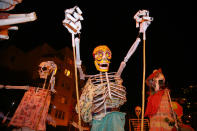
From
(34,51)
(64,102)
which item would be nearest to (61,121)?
(64,102)

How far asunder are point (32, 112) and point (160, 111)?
4.53 meters

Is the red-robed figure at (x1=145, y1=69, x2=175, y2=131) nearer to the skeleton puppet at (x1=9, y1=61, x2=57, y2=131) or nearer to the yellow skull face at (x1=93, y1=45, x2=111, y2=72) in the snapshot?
the yellow skull face at (x1=93, y1=45, x2=111, y2=72)

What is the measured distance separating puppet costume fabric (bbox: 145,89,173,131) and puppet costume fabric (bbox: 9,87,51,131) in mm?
3635

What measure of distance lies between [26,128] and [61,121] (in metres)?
18.8

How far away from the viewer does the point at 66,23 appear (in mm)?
2783

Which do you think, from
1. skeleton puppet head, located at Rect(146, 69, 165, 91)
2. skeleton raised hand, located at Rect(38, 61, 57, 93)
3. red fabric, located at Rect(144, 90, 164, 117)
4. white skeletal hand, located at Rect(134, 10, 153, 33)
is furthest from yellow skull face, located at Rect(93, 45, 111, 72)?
skeleton raised hand, located at Rect(38, 61, 57, 93)

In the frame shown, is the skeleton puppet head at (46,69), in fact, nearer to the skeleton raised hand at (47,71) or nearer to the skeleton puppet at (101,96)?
the skeleton raised hand at (47,71)

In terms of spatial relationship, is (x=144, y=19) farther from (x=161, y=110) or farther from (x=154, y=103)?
(x=161, y=110)

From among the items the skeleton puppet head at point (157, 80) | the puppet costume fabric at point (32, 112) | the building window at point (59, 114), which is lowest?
the building window at point (59, 114)

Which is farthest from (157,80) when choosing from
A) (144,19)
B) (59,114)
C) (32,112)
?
(59,114)

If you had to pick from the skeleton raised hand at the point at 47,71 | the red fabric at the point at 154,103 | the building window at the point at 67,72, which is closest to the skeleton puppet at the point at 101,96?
the red fabric at the point at 154,103

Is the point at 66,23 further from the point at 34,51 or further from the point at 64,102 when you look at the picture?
the point at 64,102

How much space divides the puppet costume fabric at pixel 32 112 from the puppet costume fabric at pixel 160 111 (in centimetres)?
363

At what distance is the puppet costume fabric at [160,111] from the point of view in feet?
13.7
